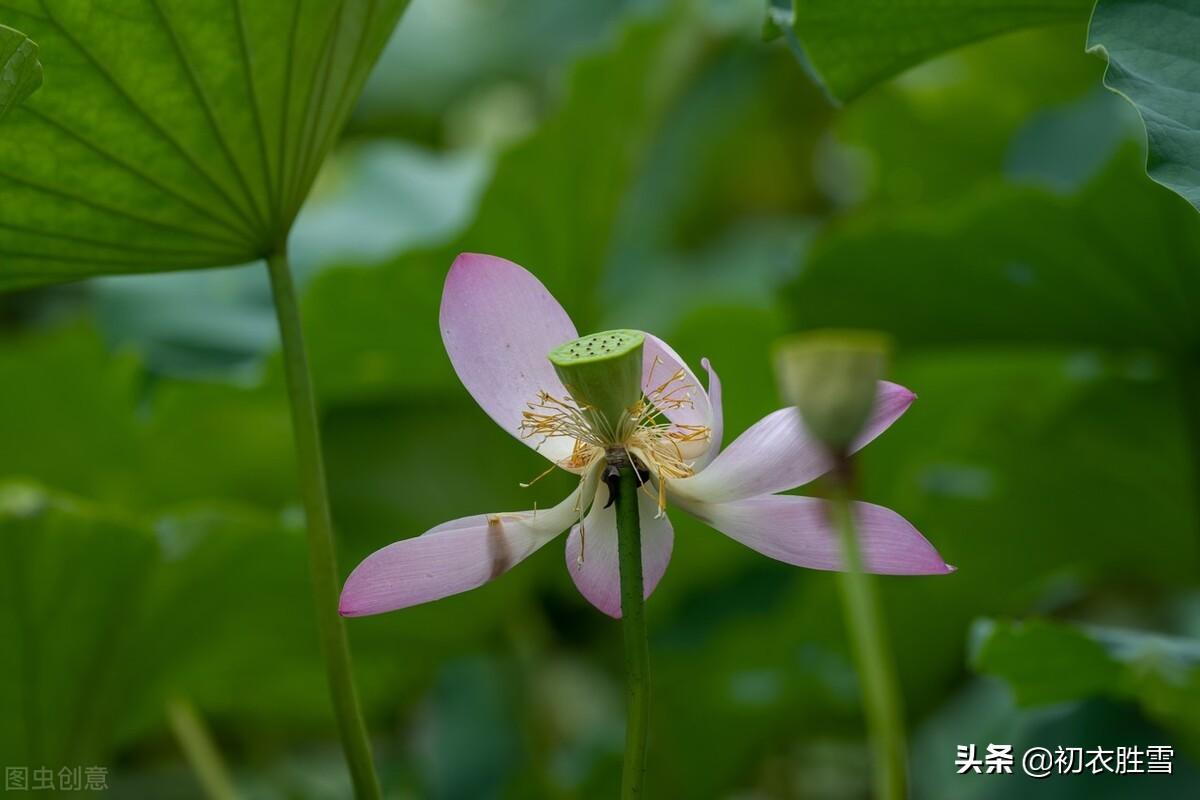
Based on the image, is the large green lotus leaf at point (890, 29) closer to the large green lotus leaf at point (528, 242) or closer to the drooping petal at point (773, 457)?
the drooping petal at point (773, 457)

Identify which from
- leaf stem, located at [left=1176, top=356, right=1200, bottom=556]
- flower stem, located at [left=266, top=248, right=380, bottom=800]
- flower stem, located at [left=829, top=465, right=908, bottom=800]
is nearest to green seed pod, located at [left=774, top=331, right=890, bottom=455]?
flower stem, located at [left=829, top=465, right=908, bottom=800]

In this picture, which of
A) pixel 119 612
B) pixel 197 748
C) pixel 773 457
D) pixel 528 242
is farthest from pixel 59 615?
pixel 773 457

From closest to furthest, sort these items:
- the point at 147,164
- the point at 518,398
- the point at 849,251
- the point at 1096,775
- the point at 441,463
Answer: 1. the point at 518,398
2. the point at 147,164
3. the point at 1096,775
4. the point at 849,251
5. the point at 441,463

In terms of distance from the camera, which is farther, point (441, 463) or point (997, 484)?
point (441, 463)

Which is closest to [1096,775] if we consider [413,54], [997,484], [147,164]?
[997,484]

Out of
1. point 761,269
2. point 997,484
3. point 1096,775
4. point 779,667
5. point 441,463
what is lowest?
point 1096,775

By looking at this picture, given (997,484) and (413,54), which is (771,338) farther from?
(413,54)

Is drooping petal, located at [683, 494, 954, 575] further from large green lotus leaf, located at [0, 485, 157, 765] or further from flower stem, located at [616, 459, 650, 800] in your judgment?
large green lotus leaf, located at [0, 485, 157, 765]
